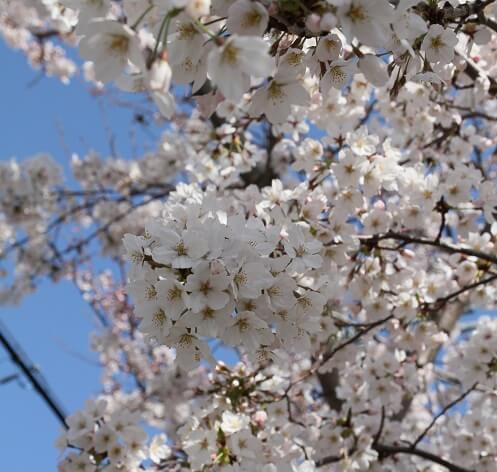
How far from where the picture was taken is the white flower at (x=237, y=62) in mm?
1107

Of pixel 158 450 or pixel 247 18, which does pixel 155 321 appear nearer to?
pixel 247 18

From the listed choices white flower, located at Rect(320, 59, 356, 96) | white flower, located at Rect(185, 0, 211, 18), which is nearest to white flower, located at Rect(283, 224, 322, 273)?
white flower, located at Rect(320, 59, 356, 96)

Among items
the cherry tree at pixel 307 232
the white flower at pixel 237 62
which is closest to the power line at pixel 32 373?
the cherry tree at pixel 307 232

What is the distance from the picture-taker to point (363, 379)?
11.3 ft

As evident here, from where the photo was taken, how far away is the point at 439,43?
4.99ft

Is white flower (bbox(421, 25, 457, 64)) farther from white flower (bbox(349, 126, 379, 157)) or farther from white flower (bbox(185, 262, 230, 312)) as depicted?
white flower (bbox(349, 126, 379, 157))

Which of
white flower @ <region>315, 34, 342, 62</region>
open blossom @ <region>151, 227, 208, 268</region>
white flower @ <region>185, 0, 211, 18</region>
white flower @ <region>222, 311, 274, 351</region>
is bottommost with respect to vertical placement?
white flower @ <region>222, 311, 274, 351</region>

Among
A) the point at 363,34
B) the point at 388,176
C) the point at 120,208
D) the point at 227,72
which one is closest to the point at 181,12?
the point at 227,72

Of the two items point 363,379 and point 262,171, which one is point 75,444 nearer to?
point 363,379

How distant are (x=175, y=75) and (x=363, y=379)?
258 centimetres

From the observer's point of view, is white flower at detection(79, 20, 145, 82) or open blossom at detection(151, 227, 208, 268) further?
open blossom at detection(151, 227, 208, 268)

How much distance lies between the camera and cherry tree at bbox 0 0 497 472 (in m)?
1.24

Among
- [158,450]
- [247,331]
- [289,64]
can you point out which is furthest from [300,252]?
[158,450]

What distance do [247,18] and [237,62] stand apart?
11 centimetres
